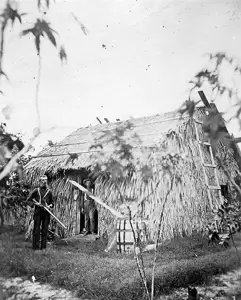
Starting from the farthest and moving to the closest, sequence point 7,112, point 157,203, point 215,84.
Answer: point 157,203 < point 215,84 < point 7,112

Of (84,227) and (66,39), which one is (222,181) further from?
(66,39)

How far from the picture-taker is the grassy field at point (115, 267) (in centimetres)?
317

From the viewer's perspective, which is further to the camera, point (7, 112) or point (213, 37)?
point (213, 37)

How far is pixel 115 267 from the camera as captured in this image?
12.7ft

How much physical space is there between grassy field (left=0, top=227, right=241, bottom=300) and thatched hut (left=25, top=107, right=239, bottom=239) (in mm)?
440

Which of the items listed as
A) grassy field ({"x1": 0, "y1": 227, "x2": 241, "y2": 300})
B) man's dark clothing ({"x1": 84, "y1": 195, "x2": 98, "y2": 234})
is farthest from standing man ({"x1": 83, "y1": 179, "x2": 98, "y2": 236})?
grassy field ({"x1": 0, "y1": 227, "x2": 241, "y2": 300})

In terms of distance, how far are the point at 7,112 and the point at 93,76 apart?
214 cm

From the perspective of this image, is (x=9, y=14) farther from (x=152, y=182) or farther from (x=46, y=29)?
(x=152, y=182)

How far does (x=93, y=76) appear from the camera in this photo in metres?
3.36

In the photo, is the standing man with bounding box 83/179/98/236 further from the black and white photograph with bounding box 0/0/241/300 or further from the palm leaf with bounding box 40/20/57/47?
the palm leaf with bounding box 40/20/57/47

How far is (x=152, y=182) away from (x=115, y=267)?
6.63 ft

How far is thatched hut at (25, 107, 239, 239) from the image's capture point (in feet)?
18.4

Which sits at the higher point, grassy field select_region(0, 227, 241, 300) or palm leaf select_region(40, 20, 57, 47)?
palm leaf select_region(40, 20, 57, 47)

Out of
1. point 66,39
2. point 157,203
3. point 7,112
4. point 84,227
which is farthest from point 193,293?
point 84,227
